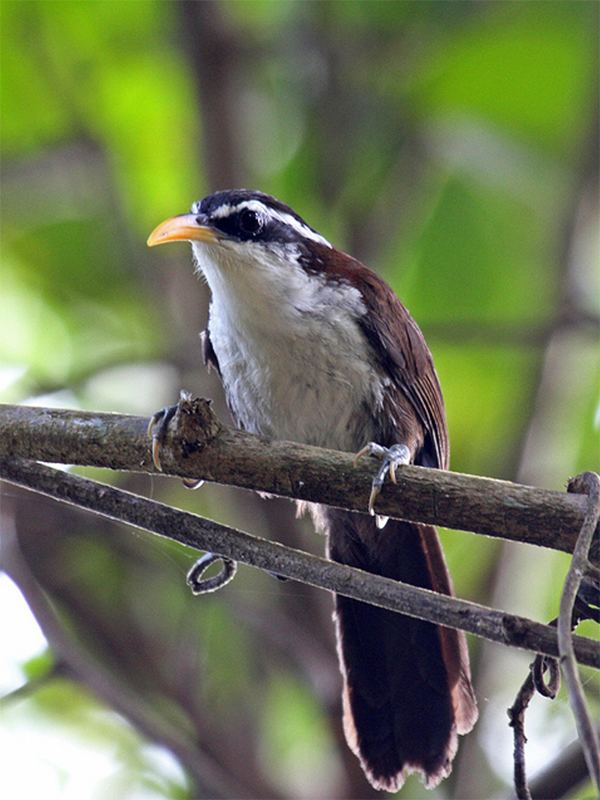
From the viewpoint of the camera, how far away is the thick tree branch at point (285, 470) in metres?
2.44

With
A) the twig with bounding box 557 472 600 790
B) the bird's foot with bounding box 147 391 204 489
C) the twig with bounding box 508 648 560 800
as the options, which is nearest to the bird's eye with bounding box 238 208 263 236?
the bird's foot with bounding box 147 391 204 489

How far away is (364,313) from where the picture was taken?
3725mm

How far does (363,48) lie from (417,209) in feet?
2.54

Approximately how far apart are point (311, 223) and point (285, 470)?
10.4 ft

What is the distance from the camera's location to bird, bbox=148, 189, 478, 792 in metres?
3.51

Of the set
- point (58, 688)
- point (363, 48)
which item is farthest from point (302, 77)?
point (58, 688)

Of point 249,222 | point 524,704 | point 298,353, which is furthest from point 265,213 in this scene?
point 524,704

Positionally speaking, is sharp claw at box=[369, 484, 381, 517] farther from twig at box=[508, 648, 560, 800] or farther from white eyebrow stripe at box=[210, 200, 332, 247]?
white eyebrow stripe at box=[210, 200, 332, 247]

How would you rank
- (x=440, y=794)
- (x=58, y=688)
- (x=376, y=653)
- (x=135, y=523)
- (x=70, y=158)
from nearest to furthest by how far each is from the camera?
(x=135, y=523), (x=376, y=653), (x=440, y=794), (x=58, y=688), (x=70, y=158)

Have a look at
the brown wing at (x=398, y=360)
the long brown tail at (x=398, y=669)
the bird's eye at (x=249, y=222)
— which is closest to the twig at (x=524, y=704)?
the long brown tail at (x=398, y=669)

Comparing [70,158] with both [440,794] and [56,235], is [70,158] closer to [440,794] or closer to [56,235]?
[56,235]

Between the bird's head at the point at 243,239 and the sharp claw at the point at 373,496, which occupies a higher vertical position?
the bird's head at the point at 243,239

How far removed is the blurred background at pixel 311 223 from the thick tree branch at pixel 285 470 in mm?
1590

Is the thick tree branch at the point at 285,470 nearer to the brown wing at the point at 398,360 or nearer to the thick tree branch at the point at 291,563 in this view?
the thick tree branch at the point at 291,563
